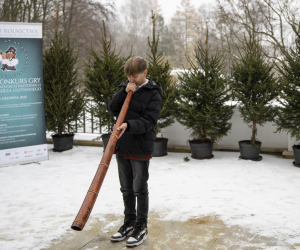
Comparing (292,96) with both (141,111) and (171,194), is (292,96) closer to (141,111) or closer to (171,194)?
(171,194)

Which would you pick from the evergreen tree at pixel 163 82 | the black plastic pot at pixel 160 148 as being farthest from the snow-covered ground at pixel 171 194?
the evergreen tree at pixel 163 82

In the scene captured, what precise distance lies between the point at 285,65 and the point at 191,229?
435 centimetres

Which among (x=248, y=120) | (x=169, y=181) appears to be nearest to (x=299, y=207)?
(x=169, y=181)

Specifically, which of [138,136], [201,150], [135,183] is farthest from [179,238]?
[201,150]

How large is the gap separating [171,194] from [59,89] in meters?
4.28

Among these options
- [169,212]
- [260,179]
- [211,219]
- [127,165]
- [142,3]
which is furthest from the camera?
[142,3]

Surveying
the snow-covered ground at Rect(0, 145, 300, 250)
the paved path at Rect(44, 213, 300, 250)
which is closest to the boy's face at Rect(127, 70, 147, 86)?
the paved path at Rect(44, 213, 300, 250)

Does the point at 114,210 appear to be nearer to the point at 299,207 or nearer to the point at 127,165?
the point at 127,165

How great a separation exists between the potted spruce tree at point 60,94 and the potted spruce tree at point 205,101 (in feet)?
9.14

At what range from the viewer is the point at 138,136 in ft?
9.98

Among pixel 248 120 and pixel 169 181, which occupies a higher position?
pixel 248 120

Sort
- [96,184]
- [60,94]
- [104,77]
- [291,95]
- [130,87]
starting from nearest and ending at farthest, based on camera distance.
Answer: [96,184] → [130,87] → [291,95] → [104,77] → [60,94]

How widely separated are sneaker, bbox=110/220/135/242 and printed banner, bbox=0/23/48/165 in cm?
421

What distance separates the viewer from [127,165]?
314cm
